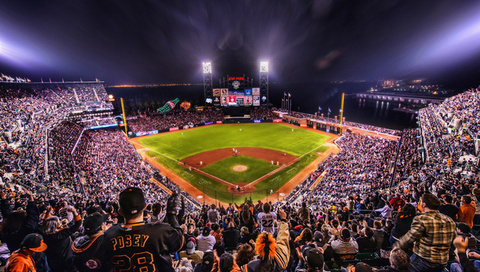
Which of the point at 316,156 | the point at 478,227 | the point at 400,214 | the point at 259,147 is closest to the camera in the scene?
the point at 400,214

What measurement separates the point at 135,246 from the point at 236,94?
203 feet

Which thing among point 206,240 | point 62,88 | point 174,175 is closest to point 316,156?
Answer: point 174,175

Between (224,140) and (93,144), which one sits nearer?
(93,144)

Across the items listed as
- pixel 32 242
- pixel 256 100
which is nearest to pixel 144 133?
pixel 256 100

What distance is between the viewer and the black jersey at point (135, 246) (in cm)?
275

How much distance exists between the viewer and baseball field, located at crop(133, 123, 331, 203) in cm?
2488

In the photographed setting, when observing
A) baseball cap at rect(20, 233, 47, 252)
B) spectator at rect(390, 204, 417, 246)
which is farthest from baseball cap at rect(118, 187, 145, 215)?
spectator at rect(390, 204, 417, 246)

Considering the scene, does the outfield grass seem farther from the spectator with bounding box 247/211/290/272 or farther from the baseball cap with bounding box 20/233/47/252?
the spectator with bounding box 247/211/290/272

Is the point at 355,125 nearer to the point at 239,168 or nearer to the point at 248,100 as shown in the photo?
the point at 248,100

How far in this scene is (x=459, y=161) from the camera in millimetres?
14367

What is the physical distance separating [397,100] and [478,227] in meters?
147

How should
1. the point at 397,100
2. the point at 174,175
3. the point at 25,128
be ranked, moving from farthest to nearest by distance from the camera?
1. the point at 397,100
2. the point at 174,175
3. the point at 25,128

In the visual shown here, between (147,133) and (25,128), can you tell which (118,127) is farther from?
(25,128)

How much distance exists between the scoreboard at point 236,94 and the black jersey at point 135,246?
61365mm
